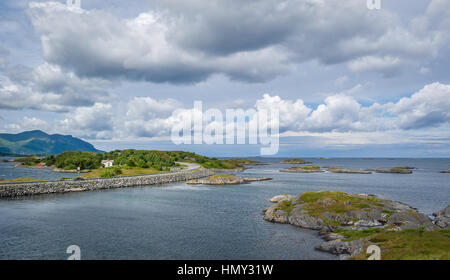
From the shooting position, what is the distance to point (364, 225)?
4603 cm

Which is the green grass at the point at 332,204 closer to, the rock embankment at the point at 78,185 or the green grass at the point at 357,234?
the green grass at the point at 357,234

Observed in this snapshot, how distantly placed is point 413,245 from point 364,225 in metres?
18.4

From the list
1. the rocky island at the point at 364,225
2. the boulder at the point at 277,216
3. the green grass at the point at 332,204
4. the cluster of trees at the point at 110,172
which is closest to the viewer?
the rocky island at the point at 364,225

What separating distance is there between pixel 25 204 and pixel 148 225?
135 feet

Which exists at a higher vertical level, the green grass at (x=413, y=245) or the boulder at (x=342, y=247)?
the green grass at (x=413, y=245)

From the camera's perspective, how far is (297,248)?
35.6 m

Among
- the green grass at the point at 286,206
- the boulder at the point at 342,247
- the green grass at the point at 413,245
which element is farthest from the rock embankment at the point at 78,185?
the green grass at the point at 413,245

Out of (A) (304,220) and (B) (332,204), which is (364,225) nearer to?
(B) (332,204)

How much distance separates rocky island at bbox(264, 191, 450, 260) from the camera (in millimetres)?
28297

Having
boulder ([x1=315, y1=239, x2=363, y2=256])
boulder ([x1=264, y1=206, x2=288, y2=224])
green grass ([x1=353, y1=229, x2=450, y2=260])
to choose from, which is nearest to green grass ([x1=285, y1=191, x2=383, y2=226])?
boulder ([x1=264, y1=206, x2=288, y2=224])

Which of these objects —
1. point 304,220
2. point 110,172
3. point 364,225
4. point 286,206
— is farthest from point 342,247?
point 110,172

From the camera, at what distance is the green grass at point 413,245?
25859 mm
